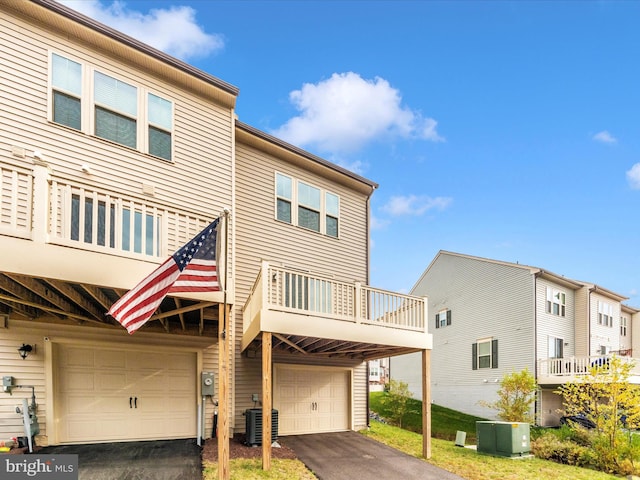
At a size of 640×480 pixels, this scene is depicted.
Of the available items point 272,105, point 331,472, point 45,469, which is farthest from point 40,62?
point 272,105

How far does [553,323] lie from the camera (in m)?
19.5

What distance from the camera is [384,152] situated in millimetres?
55125

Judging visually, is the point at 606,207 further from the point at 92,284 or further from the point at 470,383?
the point at 92,284

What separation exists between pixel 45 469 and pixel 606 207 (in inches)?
1726

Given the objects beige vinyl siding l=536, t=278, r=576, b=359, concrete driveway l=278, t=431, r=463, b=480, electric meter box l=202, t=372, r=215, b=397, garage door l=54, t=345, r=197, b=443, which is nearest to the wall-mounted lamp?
garage door l=54, t=345, r=197, b=443

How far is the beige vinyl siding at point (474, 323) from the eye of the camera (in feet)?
62.4

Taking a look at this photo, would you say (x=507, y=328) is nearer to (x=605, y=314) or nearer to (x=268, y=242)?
(x=605, y=314)

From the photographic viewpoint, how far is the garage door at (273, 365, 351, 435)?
1177cm

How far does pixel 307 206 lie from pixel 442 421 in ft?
37.8

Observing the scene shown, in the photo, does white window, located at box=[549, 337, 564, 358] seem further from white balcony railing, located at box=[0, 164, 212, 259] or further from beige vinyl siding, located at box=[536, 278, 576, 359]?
white balcony railing, located at box=[0, 164, 212, 259]

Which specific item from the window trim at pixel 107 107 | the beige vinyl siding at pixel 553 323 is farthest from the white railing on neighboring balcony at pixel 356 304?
the beige vinyl siding at pixel 553 323

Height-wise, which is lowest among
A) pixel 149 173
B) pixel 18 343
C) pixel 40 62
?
pixel 18 343

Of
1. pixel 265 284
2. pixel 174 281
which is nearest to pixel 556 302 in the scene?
pixel 265 284

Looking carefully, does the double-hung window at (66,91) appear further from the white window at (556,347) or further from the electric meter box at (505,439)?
the white window at (556,347)
